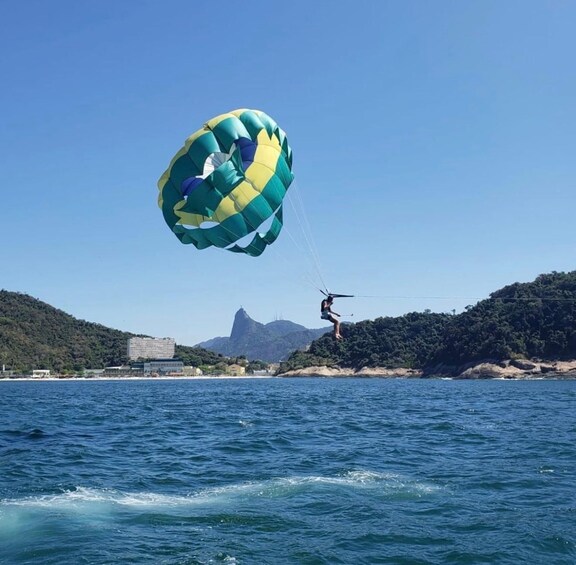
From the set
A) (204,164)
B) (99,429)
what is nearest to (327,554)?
(204,164)

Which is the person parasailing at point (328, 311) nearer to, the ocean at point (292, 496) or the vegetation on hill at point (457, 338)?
the ocean at point (292, 496)

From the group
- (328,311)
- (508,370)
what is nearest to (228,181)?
(328,311)

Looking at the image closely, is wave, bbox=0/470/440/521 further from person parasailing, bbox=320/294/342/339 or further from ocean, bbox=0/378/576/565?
person parasailing, bbox=320/294/342/339

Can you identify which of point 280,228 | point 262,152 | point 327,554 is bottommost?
point 327,554

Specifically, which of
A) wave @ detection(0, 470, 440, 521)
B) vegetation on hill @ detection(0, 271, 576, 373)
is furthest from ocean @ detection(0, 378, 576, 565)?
vegetation on hill @ detection(0, 271, 576, 373)

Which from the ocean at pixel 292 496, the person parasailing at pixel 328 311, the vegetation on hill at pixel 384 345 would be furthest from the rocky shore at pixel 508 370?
the person parasailing at pixel 328 311

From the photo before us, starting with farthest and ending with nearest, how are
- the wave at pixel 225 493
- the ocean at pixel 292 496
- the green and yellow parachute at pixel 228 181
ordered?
1. the green and yellow parachute at pixel 228 181
2. the wave at pixel 225 493
3. the ocean at pixel 292 496

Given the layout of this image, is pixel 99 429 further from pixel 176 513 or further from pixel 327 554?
pixel 327 554
